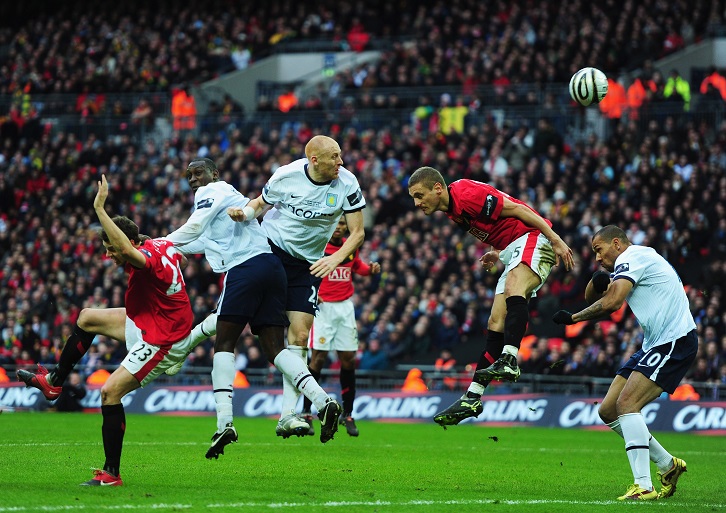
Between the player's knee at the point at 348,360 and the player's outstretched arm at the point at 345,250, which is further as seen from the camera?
the player's knee at the point at 348,360

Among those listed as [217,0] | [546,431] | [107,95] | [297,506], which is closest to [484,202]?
[297,506]

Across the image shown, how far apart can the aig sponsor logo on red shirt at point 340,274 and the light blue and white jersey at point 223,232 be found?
5.80 metres

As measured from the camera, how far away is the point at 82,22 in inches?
1651

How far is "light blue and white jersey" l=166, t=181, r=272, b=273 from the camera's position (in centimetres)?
1083

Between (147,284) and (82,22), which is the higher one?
(82,22)

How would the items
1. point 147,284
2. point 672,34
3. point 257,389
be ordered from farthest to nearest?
1. point 672,34
2. point 257,389
3. point 147,284

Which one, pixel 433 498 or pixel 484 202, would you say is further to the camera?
pixel 484 202

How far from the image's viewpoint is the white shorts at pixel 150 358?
1026 cm

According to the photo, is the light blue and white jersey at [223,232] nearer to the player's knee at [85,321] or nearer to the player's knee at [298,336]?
the player's knee at [298,336]

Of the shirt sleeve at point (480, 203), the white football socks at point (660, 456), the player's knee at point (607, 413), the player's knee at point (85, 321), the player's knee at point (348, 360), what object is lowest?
the player's knee at point (348, 360)

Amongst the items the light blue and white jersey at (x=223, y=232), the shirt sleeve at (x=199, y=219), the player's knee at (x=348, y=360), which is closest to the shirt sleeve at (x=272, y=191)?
the light blue and white jersey at (x=223, y=232)

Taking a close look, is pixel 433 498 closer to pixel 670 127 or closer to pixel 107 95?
pixel 670 127

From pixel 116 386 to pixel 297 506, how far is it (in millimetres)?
2269

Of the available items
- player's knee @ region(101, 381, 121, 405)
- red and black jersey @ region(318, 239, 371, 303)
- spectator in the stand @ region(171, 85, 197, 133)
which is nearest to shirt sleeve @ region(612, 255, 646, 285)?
player's knee @ region(101, 381, 121, 405)
